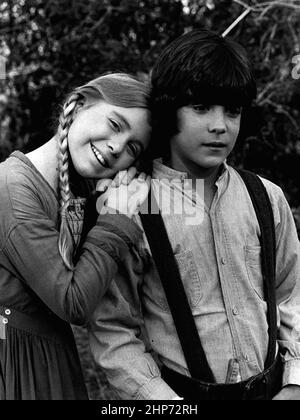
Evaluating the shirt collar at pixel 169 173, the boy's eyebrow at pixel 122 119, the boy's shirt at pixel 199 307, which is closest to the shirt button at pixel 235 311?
the boy's shirt at pixel 199 307

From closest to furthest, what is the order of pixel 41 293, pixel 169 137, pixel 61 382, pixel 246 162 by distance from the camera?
pixel 41 293 < pixel 61 382 < pixel 169 137 < pixel 246 162

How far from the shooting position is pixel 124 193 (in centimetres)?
189

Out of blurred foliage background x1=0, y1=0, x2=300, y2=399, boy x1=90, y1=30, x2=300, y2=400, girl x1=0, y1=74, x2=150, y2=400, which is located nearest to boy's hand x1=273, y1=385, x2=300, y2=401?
boy x1=90, y1=30, x2=300, y2=400

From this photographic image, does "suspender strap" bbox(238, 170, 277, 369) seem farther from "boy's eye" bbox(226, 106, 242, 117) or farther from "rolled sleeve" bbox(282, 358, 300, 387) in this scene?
"boy's eye" bbox(226, 106, 242, 117)

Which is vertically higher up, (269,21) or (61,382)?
(269,21)

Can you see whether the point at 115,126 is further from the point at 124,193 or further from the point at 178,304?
the point at 178,304

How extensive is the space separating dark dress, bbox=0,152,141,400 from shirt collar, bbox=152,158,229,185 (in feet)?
0.77

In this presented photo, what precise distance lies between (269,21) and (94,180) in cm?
159

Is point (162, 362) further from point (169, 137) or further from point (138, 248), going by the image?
point (169, 137)

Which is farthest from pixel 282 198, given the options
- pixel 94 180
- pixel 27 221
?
pixel 27 221

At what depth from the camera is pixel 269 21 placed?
3164mm

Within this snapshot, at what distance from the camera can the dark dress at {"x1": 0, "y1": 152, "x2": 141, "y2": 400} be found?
67.6 inches

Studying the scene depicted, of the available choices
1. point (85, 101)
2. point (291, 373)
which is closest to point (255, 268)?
point (291, 373)

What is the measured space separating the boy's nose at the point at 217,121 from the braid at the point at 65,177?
0.44 meters
